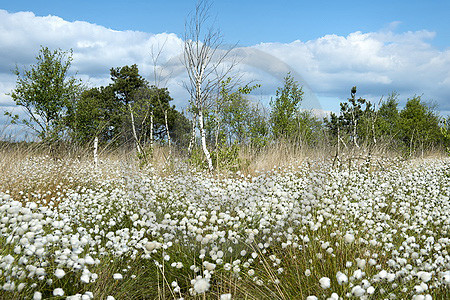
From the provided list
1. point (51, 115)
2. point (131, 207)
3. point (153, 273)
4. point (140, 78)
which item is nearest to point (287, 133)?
point (51, 115)

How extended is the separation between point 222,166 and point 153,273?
6520 millimetres

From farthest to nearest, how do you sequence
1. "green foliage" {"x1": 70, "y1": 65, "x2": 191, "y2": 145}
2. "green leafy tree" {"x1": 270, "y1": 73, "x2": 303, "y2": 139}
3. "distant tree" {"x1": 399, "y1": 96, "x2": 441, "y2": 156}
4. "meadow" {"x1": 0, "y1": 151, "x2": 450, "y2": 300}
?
"green foliage" {"x1": 70, "y1": 65, "x2": 191, "y2": 145} → "distant tree" {"x1": 399, "y1": 96, "x2": 441, "y2": 156} → "green leafy tree" {"x1": 270, "y1": 73, "x2": 303, "y2": 139} → "meadow" {"x1": 0, "y1": 151, "x2": 450, "y2": 300}

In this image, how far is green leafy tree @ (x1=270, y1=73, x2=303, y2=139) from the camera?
16219 mm

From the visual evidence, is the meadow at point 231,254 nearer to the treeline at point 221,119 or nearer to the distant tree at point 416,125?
the treeline at point 221,119

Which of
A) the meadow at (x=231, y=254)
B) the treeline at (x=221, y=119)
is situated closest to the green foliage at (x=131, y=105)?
the treeline at (x=221, y=119)

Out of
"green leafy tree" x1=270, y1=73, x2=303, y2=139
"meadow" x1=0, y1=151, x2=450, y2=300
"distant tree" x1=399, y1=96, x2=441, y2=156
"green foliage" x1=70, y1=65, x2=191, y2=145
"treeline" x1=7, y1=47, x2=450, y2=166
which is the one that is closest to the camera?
"meadow" x1=0, y1=151, x2=450, y2=300

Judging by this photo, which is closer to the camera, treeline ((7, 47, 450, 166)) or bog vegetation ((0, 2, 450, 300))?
bog vegetation ((0, 2, 450, 300))

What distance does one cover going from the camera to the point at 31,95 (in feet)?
46.2

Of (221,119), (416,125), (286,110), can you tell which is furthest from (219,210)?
(416,125)

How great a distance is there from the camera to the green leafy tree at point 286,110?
16.2m

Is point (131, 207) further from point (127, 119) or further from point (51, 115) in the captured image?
point (127, 119)

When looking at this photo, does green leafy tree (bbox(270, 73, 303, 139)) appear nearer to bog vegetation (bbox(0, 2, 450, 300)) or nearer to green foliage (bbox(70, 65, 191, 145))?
bog vegetation (bbox(0, 2, 450, 300))

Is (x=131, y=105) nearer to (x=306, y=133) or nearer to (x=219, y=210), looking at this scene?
(x=306, y=133)

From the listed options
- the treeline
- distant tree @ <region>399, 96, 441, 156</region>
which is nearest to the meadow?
the treeline
